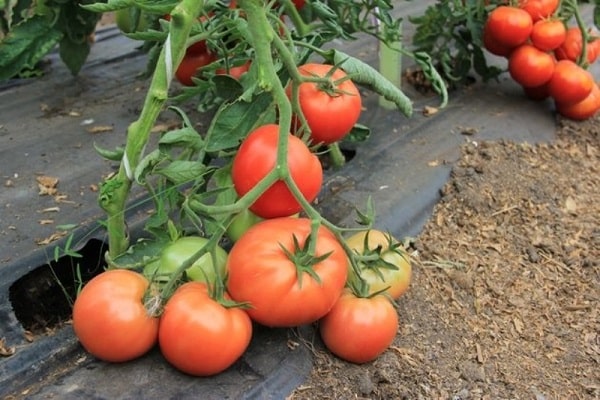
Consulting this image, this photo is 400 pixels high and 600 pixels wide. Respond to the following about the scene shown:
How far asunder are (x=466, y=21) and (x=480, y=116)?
31 cm

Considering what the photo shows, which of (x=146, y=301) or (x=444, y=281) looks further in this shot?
(x=444, y=281)

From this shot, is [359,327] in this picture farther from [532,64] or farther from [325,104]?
[532,64]

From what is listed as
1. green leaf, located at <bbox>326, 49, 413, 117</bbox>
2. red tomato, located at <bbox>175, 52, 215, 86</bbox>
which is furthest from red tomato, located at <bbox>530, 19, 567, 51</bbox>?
red tomato, located at <bbox>175, 52, 215, 86</bbox>

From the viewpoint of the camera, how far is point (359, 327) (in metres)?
1.16

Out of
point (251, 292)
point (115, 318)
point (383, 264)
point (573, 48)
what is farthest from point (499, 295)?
point (573, 48)

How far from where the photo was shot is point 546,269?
5.20 ft

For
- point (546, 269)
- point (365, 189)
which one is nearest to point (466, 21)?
point (365, 189)

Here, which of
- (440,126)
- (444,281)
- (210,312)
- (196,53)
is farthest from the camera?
(440,126)

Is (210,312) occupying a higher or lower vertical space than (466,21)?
higher

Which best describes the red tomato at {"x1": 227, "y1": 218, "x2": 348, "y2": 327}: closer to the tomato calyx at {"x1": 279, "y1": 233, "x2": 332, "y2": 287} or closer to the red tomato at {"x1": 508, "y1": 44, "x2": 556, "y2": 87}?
the tomato calyx at {"x1": 279, "y1": 233, "x2": 332, "y2": 287}

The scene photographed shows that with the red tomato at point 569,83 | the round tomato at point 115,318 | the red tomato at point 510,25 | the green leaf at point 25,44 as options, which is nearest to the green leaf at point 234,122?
the round tomato at point 115,318

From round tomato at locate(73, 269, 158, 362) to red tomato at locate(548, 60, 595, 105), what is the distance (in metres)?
1.53

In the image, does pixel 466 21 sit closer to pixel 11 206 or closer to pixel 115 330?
pixel 11 206

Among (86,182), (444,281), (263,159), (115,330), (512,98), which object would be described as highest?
(263,159)
